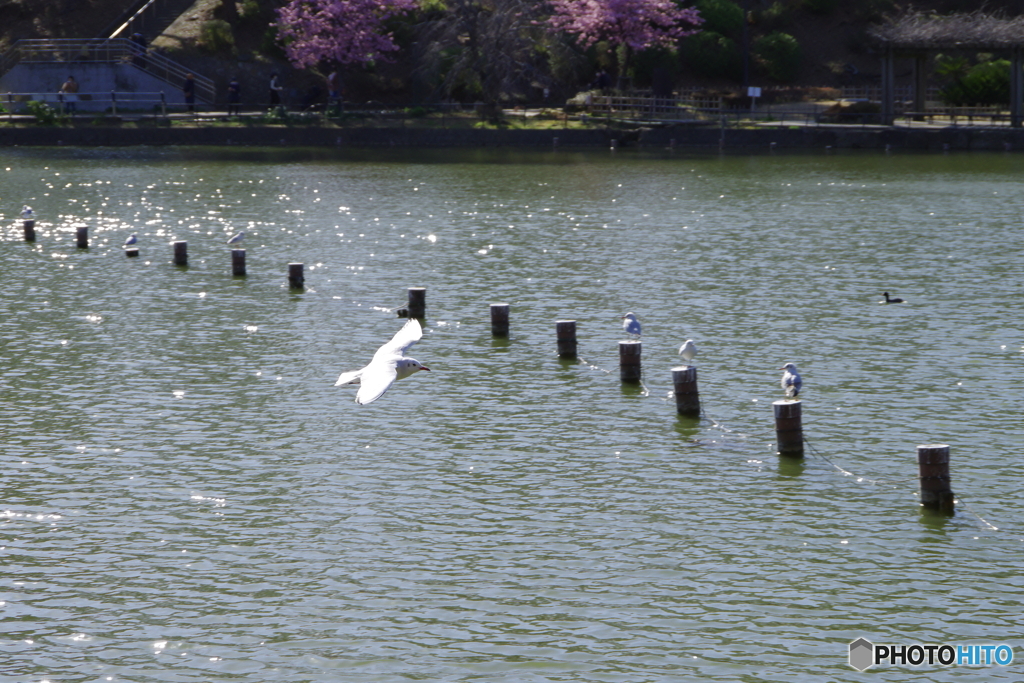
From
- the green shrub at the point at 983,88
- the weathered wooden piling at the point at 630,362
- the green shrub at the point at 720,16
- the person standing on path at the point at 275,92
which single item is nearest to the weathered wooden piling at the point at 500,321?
the weathered wooden piling at the point at 630,362

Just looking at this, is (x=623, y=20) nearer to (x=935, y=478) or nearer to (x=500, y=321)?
(x=500, y=321)

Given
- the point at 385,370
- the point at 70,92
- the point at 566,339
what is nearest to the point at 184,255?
the point at 566,339

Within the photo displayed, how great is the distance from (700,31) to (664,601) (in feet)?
193

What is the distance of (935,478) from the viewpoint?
12.1 metres

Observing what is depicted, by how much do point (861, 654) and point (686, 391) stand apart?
6.05 meters

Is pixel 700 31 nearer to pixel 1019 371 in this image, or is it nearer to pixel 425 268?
pixel 425 268

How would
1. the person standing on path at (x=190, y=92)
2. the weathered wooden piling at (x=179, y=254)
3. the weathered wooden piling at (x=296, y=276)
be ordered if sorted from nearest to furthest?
the weathered wooden piling at (x=296, y=276), the weathered wooden piling at (x=179, y=254), the person standing on path at (x=190, y=92)

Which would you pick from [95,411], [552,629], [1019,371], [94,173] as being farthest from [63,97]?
[552,629]

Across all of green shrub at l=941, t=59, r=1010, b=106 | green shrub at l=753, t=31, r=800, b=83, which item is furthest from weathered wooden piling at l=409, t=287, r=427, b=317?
green shrub at l=753, t=31, r=800, b=83

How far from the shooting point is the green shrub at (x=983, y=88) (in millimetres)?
59375

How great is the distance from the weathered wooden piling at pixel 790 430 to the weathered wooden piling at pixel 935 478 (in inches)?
73.3

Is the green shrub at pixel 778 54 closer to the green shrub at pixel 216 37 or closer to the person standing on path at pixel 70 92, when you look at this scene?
the green shrub at pixel 216 37

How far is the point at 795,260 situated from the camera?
88.7 ft

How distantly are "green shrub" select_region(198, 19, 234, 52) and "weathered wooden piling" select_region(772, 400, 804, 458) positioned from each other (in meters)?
56.7
